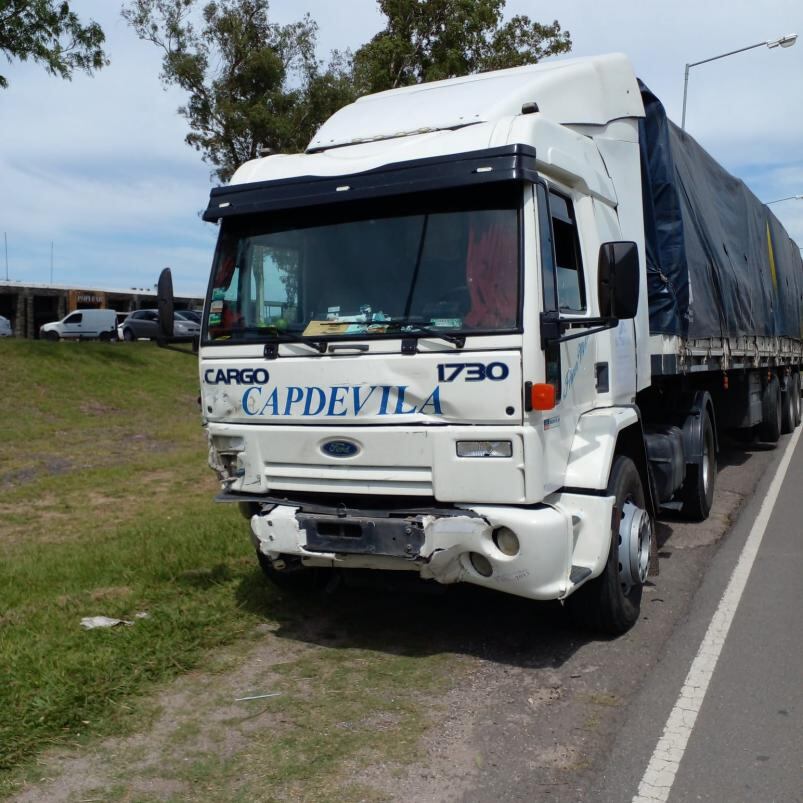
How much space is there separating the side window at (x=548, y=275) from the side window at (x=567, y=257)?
13 cm

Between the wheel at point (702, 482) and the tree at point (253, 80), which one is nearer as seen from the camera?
the wheel at point (702, 482)

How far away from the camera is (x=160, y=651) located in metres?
5.07

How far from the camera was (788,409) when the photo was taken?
1539cm

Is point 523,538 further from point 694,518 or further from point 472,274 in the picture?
point 694,518

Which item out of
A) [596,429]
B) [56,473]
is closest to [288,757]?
[596,429]

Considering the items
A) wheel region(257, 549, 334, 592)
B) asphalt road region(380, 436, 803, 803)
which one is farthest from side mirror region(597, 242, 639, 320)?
wheel region(257, 549, 334, 592)

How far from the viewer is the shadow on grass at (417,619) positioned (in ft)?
17.1

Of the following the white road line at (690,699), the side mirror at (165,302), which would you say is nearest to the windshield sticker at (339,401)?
the side mirror at (165,302)

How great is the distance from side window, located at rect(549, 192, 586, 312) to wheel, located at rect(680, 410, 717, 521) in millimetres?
3403

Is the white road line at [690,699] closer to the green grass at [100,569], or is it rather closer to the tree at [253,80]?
the green grass at [100,569]

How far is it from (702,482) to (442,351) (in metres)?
4.72

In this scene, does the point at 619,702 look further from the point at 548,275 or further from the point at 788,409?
the point at 788,409

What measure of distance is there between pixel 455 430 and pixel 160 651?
2116 mm

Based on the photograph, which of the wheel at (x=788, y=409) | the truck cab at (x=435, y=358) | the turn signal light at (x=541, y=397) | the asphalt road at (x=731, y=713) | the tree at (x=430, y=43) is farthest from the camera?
the tree at (x=430, y=43)
